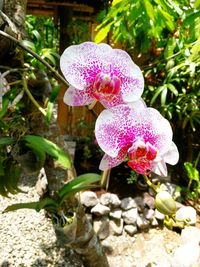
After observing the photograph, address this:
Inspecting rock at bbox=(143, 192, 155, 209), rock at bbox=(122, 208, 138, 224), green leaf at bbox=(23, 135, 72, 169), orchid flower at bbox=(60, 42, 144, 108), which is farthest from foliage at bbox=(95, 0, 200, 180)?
orchid flower at bbox=(60, 42, 144, 108)

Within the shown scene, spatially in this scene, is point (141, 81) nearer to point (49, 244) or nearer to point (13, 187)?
point (13, 187)

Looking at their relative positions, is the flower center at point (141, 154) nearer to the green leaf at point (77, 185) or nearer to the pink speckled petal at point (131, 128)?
the pink speckled petal at point (131, 128)

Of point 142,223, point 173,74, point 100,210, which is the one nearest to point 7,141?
point 100,210

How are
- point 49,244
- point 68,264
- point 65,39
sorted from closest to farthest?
1. point 68,264
2. point 49,244
3. point 65,39

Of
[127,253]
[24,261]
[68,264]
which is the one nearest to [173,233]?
[127,253]

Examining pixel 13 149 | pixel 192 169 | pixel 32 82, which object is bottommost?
pixel 192 169

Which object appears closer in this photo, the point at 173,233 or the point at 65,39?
the point at 173,233

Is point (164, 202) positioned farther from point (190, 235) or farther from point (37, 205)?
point (190, 235)
